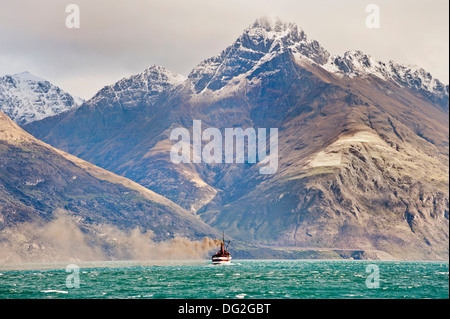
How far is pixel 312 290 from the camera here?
179750mm

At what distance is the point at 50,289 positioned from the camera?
179 m
